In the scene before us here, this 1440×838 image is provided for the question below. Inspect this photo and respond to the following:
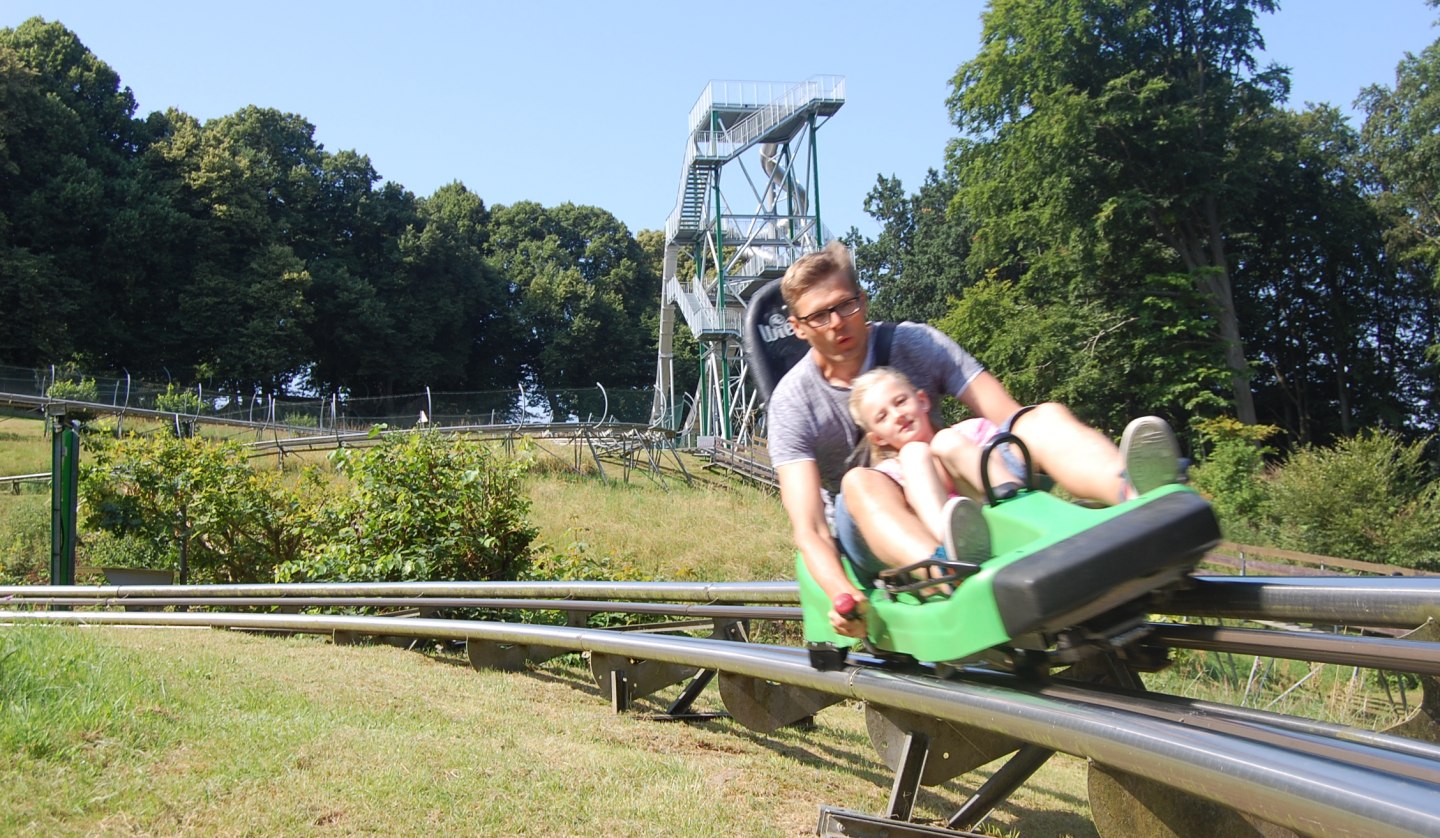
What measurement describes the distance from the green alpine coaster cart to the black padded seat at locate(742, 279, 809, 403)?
3.00 ft

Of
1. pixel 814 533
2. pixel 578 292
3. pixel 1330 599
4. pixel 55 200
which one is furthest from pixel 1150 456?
pixel 578 292

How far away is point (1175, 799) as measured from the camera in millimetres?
2850

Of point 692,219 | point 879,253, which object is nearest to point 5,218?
point 692,219

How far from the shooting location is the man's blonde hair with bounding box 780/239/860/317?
12.4 feet

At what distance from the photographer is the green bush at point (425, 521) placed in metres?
9.48

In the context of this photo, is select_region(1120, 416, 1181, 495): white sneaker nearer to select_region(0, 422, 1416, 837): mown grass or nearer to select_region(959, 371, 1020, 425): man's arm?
select_region(959, 371, 1020, 425): man's arm

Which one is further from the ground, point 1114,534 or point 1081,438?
point 1081,438

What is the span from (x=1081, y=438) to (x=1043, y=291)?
3180cm

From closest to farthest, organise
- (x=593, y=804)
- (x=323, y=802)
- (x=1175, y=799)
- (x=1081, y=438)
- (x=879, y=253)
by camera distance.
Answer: (x=1175, y=799) → (x=1081, y=438) → (x=323, y=802) → (x=593, y=804) → (x=879, y=253)

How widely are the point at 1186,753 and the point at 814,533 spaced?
4.68 feet

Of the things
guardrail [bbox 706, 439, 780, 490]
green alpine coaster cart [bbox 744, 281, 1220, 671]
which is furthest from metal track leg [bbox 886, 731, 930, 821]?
guardrail [bbox 706, 439, 780, 490]

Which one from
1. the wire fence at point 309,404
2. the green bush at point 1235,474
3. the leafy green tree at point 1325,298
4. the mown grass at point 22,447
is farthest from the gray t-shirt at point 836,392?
the leafy green tree at point 1325,298

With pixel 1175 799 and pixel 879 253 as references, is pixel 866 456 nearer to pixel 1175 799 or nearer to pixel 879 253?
pixel 1175 799

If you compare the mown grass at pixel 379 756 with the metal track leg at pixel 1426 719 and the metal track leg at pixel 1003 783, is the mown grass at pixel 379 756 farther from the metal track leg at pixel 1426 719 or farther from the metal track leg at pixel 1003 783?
the metal track leg at pixel 1426 719
